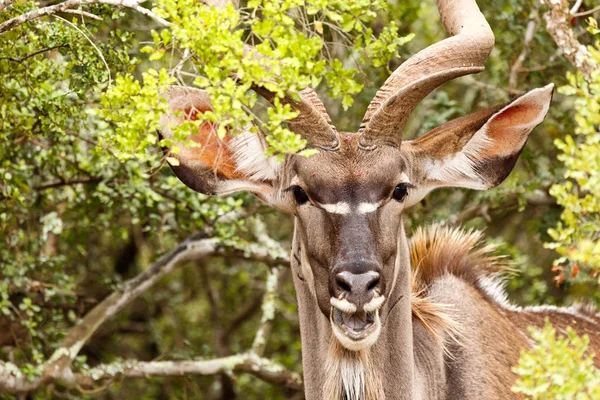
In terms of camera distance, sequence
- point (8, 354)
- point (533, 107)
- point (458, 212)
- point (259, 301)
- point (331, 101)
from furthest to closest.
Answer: point (259, 301), point (331, 101), point (458, 212), point (8, 354), point (533, 107)

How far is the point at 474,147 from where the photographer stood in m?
4.97

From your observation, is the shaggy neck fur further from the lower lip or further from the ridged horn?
the ridged horn

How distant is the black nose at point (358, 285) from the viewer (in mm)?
4172

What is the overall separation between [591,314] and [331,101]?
9.65 feet

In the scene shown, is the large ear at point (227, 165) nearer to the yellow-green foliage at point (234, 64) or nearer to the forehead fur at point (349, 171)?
the forehead fur at point (349, 171)

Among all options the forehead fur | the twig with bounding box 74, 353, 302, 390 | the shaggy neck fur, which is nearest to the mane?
the shaggy neck fur

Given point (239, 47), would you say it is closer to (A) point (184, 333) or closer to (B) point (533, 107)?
(B) point (533, 107)

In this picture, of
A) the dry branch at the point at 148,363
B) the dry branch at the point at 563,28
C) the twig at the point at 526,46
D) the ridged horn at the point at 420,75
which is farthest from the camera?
the twig at the point at 526,46

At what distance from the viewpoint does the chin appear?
426 cm

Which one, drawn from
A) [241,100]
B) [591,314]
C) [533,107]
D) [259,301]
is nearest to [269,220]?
[259,301]

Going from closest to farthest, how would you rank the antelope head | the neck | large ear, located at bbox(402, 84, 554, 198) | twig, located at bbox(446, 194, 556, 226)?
1. the antelope head
2. the neck
3. large ear, located at bbox(402, 84, 554, 198)
4. twig, located at bbox(446, 194, 556, 226)

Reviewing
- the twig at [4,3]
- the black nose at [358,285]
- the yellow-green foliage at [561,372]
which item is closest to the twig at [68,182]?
the twig at [4,3]

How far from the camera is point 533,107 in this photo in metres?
4.82

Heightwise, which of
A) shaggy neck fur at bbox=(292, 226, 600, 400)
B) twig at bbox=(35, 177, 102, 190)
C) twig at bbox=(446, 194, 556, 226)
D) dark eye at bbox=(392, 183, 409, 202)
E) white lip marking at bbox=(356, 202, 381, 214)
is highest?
white lip marking at bbox=(356, 202, 381, 214)
